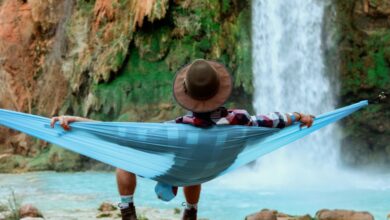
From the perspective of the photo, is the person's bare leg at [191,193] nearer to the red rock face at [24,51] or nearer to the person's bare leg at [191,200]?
the person's bare leg at [191,200]

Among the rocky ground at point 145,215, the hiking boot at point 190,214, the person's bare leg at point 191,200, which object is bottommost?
the rocky ground at point 145,215

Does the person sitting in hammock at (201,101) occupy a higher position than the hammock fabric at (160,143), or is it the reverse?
the person sitting in hammock at (201,101)

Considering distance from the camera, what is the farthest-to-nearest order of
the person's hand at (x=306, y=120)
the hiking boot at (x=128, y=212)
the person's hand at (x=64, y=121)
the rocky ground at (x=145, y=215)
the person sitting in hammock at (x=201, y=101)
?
the rocky ground at (x=145, y=215) → the person's hand at (x=306, y=120) → the hiking boot at (x=128, y=212) → the person's hand at (x=64, y=121) → the person sitting in hammock at (x=201, y=101)

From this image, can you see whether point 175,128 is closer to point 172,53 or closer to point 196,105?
point 196,105

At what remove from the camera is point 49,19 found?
1717 cm

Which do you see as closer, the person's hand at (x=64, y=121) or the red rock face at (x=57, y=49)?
the person's hand at (x=64, y=121)

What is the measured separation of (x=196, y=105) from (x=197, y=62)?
23cm

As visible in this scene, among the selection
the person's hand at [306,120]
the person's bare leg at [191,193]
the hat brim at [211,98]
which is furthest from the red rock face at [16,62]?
the hat brim at [211,98]

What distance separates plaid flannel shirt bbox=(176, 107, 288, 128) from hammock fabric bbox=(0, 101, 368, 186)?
3 centimetres

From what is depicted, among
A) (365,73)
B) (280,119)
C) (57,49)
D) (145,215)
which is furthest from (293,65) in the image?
(280,119)

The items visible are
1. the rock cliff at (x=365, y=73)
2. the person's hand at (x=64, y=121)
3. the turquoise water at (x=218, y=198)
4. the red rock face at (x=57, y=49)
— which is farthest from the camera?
the red rock face at (x=57, y=49)

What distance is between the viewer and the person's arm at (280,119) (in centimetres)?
351

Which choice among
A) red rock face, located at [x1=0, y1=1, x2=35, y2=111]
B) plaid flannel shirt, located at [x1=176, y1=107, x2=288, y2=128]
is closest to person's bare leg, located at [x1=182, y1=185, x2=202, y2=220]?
plaid flannel shirt, located at [x1=176, y1=107, x2=288, y2=128]

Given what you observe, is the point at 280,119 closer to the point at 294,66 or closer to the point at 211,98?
the point at 211,98
